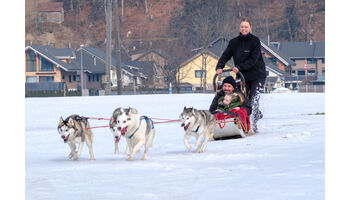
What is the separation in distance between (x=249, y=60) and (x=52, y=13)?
394 ft

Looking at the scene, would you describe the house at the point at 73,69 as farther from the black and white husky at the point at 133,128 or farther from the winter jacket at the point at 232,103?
the black and white husky at the point at 133,128

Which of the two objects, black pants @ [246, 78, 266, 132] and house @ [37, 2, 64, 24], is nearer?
black pants @ [246, 78, 266, 132]

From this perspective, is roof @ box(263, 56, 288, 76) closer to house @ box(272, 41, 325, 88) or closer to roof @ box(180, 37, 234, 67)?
roof @ box(180, 37, 234, 67)

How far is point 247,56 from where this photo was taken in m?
11.7

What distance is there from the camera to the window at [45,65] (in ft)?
260

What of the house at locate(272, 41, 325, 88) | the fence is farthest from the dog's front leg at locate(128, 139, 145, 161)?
the house at locate(272, 41, 325, 88)

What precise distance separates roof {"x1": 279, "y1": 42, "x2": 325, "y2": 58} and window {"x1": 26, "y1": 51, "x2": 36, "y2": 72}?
34099mm

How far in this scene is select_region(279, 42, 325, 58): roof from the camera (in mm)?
94119

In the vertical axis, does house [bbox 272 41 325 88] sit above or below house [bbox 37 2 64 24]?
below

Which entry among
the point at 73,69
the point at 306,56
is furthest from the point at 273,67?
the point at 73,69

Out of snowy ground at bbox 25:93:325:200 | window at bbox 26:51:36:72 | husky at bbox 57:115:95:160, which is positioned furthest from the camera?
window at bbox 26:51:36:72

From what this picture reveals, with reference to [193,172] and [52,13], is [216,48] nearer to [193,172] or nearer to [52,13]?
[52,13]

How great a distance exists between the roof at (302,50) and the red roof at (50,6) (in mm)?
49444

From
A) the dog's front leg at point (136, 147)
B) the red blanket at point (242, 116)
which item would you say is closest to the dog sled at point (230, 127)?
the red blanket at point (242, 116)
